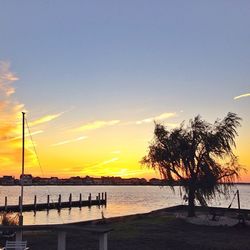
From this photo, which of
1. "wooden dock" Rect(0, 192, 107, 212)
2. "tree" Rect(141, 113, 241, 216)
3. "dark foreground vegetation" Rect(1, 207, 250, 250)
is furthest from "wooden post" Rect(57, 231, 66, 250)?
"wooden dock" Rect(0, 192, 107, 212)

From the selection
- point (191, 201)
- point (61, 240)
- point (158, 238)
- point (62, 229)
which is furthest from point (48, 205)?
point (62, 229)

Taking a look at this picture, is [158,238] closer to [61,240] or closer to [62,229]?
[61,240]

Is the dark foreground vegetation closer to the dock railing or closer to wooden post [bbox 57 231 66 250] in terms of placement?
wooden post [bbox 57 231 66 250]

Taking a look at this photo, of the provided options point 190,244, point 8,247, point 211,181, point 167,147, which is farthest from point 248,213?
point 8,247

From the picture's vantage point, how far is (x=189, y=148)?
3578 cm

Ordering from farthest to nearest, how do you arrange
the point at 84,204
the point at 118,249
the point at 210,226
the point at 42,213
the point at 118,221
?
the point at 84,204, the point at 42,213, the point at 118,221, the point at 210,226, the point at 118,249

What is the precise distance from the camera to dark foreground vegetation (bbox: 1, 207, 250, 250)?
2111 centimetres

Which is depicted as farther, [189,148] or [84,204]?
[84,204]

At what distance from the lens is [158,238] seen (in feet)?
78.3

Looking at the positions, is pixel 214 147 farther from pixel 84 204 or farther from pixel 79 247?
pixel 84 204

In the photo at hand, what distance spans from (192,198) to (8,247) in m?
24.7

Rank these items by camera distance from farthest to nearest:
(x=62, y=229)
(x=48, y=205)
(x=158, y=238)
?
(x=48, y=205) < (x=158, y=238) < (x=62, y=229)

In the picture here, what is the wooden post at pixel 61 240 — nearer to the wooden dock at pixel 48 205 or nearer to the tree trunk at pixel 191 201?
the tree trunk at pixel 191 201

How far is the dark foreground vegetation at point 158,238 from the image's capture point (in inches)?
831
